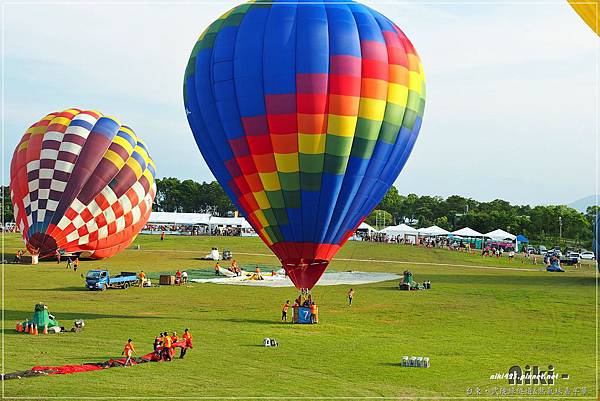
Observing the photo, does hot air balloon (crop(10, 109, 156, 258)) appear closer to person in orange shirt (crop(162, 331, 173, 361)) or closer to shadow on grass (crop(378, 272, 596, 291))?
shadow on grass (crop(378, 272, 596, 291))

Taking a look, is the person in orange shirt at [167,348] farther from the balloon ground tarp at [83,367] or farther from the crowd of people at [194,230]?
the crowd of people at [194,230]

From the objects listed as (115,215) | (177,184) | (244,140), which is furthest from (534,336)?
(177,184)

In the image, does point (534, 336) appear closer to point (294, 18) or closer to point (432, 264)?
point (294, 18)

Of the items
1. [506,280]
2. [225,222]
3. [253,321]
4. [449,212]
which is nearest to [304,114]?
[253,321]

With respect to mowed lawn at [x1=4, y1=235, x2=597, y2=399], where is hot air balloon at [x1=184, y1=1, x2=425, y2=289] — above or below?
above

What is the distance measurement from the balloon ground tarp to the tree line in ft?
322

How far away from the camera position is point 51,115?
48.2 m

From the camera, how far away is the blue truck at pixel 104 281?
1415 inches

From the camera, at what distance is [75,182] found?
146 feet

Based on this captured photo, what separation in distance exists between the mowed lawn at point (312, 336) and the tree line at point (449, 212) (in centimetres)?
7381

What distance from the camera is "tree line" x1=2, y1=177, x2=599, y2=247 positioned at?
116 meters

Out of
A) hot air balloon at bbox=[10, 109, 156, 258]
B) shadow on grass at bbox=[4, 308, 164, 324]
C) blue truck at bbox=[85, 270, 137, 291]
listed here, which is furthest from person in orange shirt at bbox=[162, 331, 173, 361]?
hot air balloon at bbox=[10, 109, 156, 258]

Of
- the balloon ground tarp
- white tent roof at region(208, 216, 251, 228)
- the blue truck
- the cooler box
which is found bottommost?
the balloon ground tarp

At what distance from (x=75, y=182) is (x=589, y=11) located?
135 feet
